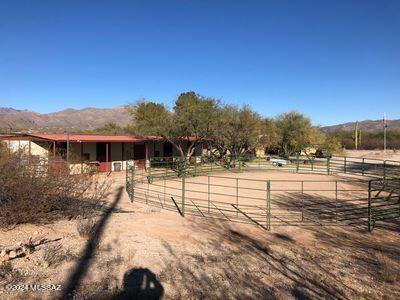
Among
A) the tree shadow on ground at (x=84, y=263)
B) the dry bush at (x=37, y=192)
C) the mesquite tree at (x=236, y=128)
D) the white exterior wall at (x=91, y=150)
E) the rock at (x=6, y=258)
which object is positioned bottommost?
the tree shadow on ground at (x=84, y=263)

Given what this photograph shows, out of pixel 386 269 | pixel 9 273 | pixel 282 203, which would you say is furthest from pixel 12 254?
pixel 282 203

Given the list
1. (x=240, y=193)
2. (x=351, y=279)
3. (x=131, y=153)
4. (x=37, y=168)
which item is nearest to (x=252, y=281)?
(x=351, y=279)

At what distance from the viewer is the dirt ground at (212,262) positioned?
6074 mm

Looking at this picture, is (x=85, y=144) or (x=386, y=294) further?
(x=85, y=144)

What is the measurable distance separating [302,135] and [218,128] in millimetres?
16712

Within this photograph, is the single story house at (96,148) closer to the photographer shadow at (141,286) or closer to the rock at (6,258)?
the rock at (6,258)

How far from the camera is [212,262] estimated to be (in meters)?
7.41

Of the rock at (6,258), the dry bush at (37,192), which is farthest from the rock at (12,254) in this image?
the dry bush at (37,192)

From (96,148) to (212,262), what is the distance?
21077 millimetres

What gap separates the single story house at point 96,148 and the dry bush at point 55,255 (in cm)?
1342

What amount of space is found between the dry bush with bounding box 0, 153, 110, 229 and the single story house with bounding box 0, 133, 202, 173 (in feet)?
32.6

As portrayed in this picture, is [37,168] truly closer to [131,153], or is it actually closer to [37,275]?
[37,275]

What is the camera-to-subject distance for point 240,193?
666 inches

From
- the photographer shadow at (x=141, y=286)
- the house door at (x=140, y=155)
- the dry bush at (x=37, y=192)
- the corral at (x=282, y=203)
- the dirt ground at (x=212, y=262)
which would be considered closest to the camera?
the photographer shadow at (x=141, y=286)
